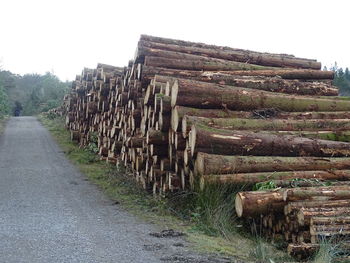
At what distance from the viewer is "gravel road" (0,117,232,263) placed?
4988 mm

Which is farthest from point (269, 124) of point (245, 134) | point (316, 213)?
point (316, 213)

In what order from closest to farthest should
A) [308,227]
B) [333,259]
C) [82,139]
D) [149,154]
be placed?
1. [333,259]
2. [308,227]
3. [149,154]
4. [82,139]

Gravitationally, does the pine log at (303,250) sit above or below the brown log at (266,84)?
below

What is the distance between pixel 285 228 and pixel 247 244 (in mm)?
592

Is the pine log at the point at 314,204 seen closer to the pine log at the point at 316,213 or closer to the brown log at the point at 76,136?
the pine log at the point at 316,213

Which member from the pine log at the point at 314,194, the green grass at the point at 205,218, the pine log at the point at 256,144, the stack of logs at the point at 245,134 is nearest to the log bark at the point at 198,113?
the stack of logs at the point at 245,134

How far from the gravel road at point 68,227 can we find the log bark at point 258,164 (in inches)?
50.4

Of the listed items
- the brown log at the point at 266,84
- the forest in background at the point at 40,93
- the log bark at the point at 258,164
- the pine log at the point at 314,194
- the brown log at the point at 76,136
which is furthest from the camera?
the forest in background at the point at 40,93

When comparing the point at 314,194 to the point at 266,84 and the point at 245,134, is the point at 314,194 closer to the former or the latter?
the point at 245,134

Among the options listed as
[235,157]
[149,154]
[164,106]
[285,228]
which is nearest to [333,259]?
[285,228]

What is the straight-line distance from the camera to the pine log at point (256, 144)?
24.2 ft

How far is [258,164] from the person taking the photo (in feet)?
23.9

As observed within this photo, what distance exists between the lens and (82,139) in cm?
1986

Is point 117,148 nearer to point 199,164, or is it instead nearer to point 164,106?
point 164,106
